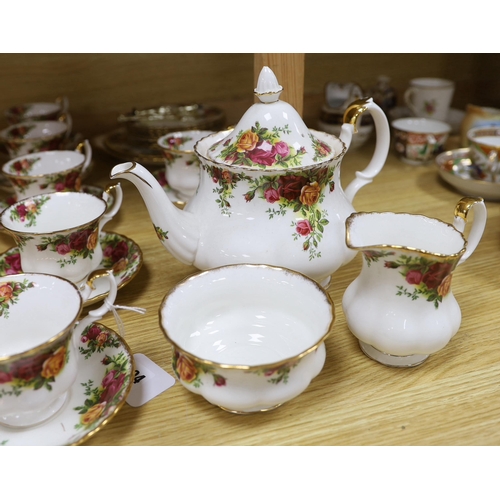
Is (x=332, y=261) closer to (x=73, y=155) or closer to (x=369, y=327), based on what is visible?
(x=369, y=327)

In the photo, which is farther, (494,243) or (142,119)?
(142,119)

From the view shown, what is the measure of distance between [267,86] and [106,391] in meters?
0.38

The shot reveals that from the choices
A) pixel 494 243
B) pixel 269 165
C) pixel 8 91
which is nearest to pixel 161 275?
pixel 269 165

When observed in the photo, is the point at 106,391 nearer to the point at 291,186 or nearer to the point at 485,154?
the point at 291,186

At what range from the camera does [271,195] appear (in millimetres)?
604

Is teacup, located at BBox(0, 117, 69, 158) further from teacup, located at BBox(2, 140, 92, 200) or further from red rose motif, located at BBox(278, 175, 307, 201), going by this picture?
red rose motif, located at BBox(278, 175, 307, 201)

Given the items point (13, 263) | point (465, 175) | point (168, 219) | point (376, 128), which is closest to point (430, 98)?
point (465, 175)

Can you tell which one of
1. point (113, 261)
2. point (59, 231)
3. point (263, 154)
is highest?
point (263, 154)

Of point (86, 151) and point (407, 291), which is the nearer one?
point (407, 291)

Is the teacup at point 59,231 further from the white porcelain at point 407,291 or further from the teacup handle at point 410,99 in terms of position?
the teacup handle at point 410,99

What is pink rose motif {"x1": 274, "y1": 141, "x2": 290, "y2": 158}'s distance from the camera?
1.99ft

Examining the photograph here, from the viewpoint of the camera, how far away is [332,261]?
635mm

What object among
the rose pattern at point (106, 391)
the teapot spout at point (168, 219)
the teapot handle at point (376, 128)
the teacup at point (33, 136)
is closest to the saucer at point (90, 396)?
the rose pattern at point (106, 391)

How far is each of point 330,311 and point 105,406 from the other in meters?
0.23
